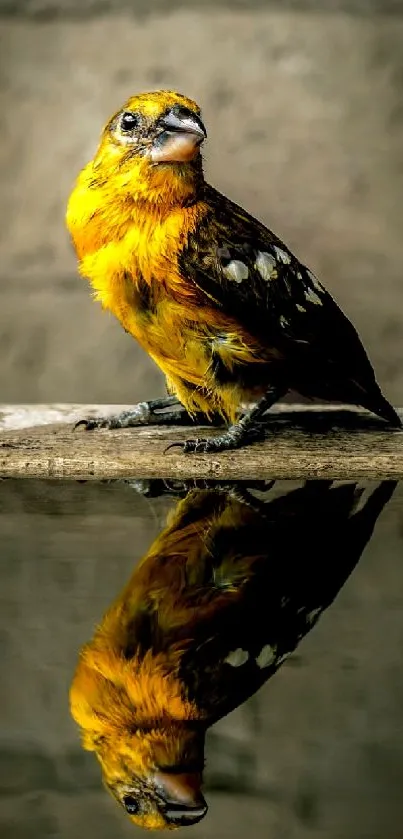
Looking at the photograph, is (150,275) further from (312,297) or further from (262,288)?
(312,297)

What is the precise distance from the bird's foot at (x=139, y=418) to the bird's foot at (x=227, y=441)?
0.32 m

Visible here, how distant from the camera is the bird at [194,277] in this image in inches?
108

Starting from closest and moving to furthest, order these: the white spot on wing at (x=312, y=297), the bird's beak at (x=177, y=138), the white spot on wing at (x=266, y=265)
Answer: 1. the bird's beak at (x=177, y=138)
2. the white spot on wing at (x=266, y=265)
3. the white spot on wing at (x=312, y=297)

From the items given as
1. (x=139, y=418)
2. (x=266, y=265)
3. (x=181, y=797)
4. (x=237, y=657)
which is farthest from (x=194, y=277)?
(x=181, y=797)

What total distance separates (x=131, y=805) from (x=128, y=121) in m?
2.05

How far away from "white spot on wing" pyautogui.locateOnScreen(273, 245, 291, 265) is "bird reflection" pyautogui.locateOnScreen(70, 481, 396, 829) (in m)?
0.84

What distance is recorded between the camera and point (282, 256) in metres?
2.91

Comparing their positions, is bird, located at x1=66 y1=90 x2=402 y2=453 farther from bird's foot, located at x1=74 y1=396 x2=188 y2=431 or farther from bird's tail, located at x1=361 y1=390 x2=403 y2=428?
bird's foot, located at x1=74 y1=396 x2=188 y2=431

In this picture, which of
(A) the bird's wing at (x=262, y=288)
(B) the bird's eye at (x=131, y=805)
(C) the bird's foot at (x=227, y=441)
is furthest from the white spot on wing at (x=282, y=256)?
(B) the bird's eye at (x=131, y=805)

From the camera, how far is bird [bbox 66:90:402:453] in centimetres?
275

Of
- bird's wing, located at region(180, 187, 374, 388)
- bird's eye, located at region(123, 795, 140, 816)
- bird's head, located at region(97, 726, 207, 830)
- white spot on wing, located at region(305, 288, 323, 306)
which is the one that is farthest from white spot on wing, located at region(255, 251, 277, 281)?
bird's eye, located at region(123, 795, 140, 816)

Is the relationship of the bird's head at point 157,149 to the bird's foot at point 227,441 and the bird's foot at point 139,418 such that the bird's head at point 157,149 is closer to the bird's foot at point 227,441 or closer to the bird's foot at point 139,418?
the bird's foot at point 227,441

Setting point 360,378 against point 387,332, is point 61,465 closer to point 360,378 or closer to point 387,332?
point 360,378

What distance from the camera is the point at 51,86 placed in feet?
12.8
